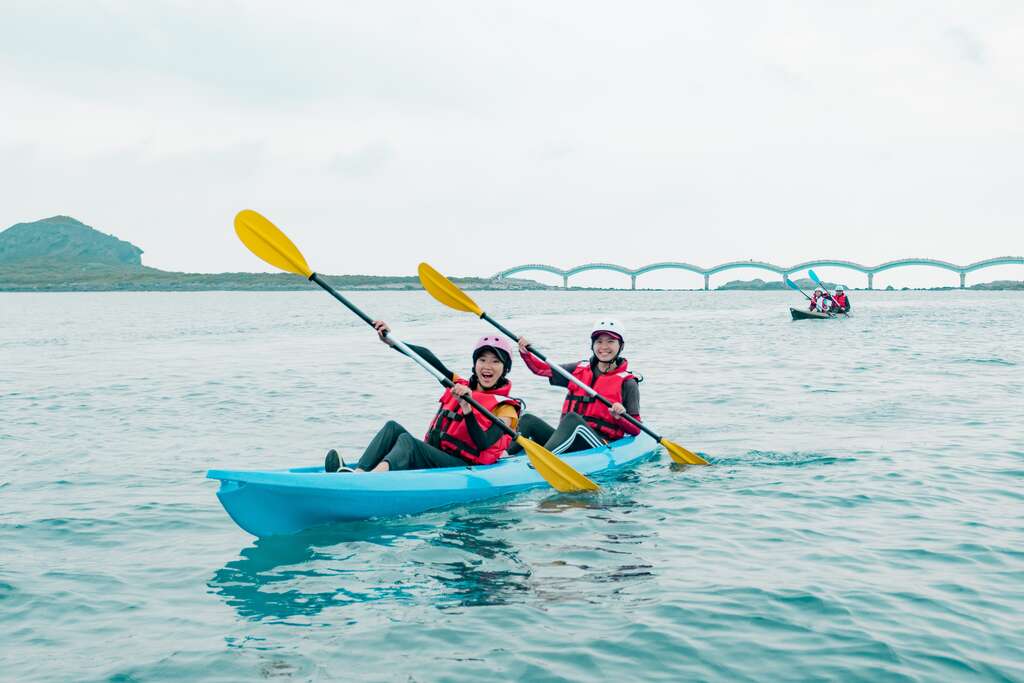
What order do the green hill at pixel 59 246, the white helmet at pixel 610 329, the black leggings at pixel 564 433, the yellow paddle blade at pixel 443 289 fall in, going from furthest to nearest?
1. the green hill at pixel 59 246
2. the yellow paddle blade at pixel 443 289
3. the white helmet at pixel 610 329
4. the black leggings at pixel 564 433

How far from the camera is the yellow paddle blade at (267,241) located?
8266 mm

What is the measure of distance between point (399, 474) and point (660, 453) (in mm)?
4232

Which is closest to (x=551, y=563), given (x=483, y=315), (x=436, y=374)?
(x=436, y=374)

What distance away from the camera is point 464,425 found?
26.3ft

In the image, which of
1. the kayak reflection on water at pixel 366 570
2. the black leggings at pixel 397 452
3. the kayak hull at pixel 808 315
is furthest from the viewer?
the kayak hull at pixel 808 315

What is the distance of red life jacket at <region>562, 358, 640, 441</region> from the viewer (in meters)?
9.58

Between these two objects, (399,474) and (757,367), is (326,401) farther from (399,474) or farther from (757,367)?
(757,367)

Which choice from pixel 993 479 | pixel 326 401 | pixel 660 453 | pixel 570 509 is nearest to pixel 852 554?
pixel 570 509

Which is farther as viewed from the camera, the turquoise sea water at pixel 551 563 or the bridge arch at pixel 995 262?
the bridge arch at pixel 995 262

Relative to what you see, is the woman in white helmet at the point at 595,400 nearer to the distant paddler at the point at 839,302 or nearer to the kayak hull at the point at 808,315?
the kayak hull at the point at 808,315

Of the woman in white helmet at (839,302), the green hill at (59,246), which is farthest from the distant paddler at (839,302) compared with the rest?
the green hill at (59,246)

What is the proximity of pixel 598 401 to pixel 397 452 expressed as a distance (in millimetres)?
2939

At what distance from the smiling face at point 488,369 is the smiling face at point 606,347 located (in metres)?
1.70

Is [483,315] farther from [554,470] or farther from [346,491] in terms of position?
[346,491]
